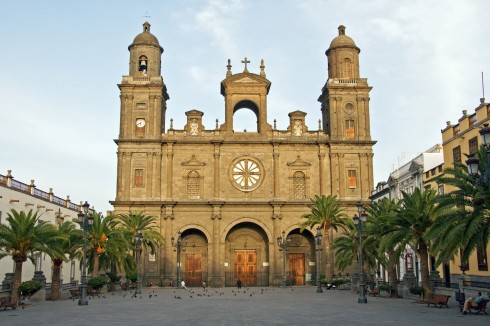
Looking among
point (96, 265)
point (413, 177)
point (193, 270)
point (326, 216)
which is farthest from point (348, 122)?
point (96, 265)

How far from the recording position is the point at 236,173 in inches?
2381

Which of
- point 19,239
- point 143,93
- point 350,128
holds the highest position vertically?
point 143,93

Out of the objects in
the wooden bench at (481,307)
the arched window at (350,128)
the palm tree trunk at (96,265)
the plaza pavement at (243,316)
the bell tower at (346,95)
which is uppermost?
the bell tower at (346,95)

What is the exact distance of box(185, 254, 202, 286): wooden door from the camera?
5956 centimetres

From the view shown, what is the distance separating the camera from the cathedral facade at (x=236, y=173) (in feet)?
193

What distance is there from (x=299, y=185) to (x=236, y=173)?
6.88 m

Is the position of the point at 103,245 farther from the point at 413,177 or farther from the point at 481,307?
the point at 413,177

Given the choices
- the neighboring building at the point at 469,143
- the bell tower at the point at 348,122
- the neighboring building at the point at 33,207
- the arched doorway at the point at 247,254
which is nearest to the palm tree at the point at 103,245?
the neighboring building at the point at 33,207

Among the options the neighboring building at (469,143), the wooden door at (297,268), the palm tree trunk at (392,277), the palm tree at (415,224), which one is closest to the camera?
the palm tree at (415,224)

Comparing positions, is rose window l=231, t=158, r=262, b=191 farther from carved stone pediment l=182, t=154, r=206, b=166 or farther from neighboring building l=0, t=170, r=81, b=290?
neighboring building l=0, t=170, r=81, b=290

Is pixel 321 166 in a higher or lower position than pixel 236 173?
higher

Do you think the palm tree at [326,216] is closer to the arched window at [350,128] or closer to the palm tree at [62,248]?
the arched window at [350,128]

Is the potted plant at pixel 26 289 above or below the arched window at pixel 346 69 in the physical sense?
below

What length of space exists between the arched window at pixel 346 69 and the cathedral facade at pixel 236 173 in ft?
0.36
